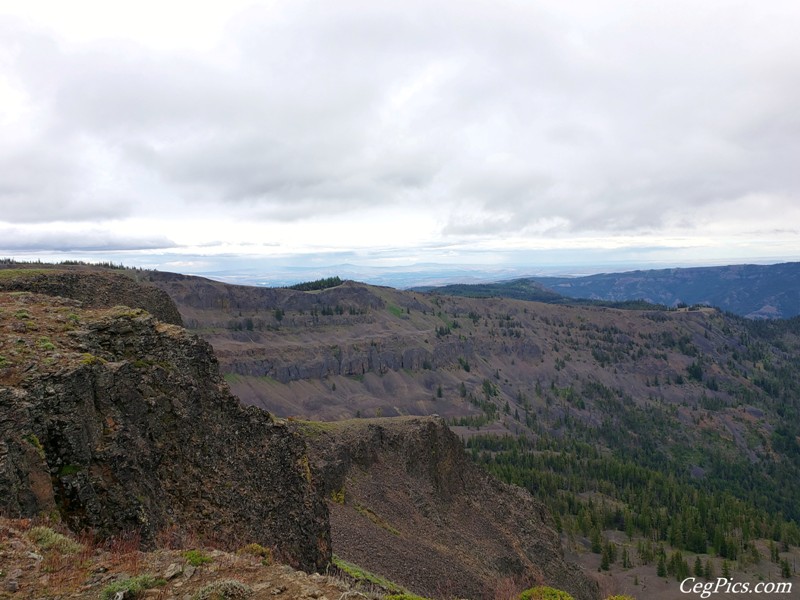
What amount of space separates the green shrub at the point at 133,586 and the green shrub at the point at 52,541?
1938mm

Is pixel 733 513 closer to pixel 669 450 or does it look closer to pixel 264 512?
pixel 669 450

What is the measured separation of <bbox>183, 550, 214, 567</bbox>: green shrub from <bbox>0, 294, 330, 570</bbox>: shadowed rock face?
3.28m

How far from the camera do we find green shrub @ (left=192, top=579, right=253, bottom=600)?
10.8m

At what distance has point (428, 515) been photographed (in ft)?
145

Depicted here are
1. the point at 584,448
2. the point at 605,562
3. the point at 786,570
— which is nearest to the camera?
the point at 605,562

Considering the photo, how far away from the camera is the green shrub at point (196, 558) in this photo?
41.1ft

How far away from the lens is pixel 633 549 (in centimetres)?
8806

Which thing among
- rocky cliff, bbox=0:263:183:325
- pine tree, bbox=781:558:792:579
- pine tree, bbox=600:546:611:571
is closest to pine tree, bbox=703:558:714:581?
pine tree, bbox=781:558:792:579

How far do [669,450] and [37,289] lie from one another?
20318 centimetres

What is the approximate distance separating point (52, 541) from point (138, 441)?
17.9 feet

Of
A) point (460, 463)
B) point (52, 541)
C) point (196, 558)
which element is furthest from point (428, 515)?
point (52, 541)

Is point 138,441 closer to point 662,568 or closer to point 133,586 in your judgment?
point 133,586

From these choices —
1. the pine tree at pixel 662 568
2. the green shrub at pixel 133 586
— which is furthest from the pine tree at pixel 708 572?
the green shrub at pixel 133 586

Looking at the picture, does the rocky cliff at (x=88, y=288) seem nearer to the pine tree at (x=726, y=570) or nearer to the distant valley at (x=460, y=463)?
the distant valley at (x=460, y=463)
